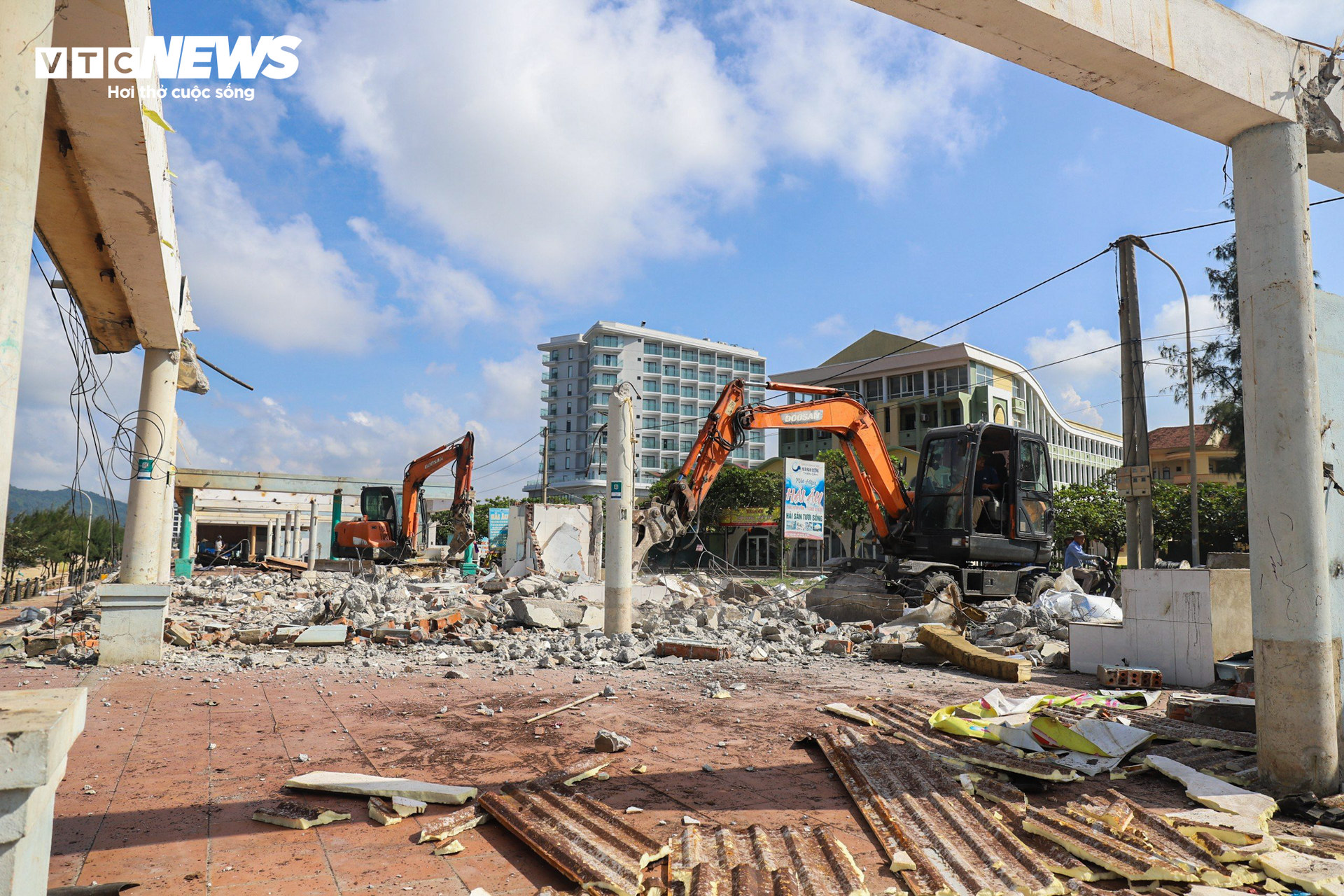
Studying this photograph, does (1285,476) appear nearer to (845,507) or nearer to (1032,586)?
(1032,586)

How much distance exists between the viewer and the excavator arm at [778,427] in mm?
11992

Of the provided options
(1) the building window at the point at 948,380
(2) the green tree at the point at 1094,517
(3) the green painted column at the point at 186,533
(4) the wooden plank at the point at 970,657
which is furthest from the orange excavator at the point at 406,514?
(1) the building window at the point at 948,380

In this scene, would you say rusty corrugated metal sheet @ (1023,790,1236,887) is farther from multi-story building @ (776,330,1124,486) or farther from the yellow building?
the yellow building

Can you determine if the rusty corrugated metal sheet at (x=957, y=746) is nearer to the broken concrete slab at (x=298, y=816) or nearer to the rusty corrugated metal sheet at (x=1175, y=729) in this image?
the rusty corrugated metal sheet at (x=1175, y=729)

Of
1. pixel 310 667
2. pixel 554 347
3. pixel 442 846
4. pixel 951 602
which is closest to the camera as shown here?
pixel 442 846

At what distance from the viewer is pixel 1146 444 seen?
41.7 ft

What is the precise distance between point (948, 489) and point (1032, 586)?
207cm

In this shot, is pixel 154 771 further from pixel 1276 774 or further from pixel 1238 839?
pixel 1276 774

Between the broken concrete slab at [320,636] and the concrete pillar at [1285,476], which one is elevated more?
the concrete pillar at [1285,476]

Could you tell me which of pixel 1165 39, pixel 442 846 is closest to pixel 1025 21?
pixel 1165 39

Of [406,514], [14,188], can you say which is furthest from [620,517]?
[406,514]

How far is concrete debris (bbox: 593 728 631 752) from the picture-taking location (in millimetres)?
5195

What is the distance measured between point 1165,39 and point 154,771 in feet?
23.2

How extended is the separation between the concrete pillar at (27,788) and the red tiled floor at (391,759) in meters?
1.11
